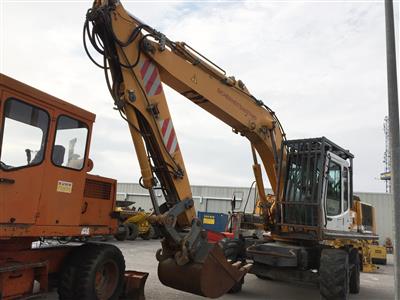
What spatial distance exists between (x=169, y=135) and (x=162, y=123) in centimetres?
25

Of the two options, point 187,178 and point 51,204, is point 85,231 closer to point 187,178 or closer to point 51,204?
point 51,204

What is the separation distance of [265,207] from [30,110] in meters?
5.72

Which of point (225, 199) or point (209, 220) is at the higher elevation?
point (225, 199)

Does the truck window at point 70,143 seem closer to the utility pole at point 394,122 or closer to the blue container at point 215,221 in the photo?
the utility pole at point 394,122

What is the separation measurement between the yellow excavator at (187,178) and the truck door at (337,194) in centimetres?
2

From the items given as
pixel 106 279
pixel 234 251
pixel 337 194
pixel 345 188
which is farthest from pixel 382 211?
pixel 106 279

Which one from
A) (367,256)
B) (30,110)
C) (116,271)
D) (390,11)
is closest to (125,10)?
(30,110)

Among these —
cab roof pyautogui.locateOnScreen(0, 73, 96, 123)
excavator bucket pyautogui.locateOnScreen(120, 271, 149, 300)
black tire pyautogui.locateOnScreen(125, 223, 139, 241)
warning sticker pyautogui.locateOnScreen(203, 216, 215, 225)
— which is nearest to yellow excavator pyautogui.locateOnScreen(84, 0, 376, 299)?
cab roof pyautogui.locateOnScreen(0, 73, 96, 123)

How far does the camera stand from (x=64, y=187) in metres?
6.21

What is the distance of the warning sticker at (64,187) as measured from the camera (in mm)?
6125

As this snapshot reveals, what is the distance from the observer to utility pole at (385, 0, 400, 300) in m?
4.72

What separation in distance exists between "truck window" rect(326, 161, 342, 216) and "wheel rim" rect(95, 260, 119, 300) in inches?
177

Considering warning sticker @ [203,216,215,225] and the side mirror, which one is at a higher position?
the side mirror

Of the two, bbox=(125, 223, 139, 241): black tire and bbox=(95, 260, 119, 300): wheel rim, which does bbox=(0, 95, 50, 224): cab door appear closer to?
bbox=(95, 260, 119, 300): wheel rim
